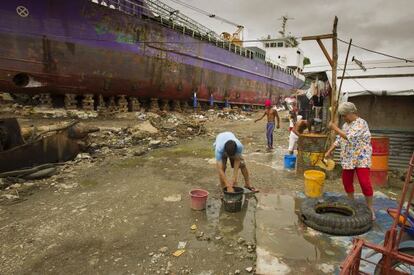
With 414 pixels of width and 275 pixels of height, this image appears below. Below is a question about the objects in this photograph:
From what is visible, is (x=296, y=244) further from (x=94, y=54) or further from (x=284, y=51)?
(x=284, y=51)

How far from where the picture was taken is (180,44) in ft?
55.0

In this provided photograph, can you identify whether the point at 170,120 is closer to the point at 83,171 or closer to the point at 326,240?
the point at 83,171

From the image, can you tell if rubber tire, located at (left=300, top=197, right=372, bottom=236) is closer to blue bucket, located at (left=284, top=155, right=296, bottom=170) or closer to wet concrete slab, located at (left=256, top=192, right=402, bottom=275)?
wet concrete slab, located at (left=256, top=192, right=402, bottom=275)

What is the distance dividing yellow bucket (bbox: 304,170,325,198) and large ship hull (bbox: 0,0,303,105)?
10477 millimetres

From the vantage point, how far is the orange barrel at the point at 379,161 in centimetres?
554

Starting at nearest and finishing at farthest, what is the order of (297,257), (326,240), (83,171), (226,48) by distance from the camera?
(297,257)
(326,240)
(83,171)
(226,48)

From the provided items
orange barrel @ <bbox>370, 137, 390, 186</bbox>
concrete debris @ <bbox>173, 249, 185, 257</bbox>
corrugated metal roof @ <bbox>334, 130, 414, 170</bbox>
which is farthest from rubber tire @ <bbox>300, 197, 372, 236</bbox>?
corrugated metal roof @ <bbox>334, 130, 414, 170</bbox>

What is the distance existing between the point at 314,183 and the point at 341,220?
1182 mm

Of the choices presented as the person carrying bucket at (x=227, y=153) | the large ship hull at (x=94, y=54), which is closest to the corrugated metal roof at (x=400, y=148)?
the person carrying bucket at (x=227, y=153)

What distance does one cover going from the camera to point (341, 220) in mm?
3492

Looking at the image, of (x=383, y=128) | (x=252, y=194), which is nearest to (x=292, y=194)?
(x=252, y=194)

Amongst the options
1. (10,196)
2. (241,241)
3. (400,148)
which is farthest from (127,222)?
(400,148)

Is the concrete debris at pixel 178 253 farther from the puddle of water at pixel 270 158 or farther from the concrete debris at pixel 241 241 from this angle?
the puddle of water at pixel 270 158

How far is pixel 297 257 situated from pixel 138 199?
280 cm
